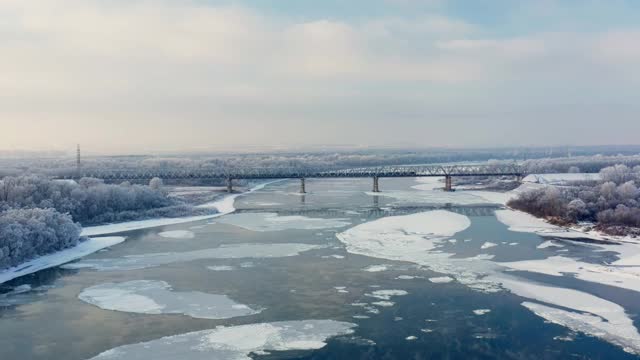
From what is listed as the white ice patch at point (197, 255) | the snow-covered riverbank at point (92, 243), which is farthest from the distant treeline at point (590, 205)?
the snow-covered riverbank at point (92, 243)

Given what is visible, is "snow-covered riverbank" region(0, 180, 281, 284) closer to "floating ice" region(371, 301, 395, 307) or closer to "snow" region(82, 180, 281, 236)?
"snow" region(82, 180, 281, 236)

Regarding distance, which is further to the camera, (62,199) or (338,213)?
(338,213)

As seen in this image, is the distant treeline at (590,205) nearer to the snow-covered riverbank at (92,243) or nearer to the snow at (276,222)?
the snow at (276,222)

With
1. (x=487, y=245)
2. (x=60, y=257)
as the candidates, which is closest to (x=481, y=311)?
(x=487, y=245)

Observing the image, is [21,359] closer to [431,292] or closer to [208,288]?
[208,288]

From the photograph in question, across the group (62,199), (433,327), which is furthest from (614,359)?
(62,199)

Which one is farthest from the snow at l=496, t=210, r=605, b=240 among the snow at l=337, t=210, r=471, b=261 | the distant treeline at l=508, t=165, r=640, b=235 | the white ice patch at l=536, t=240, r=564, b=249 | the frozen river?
the snow at l=337, t=210, r=471, b=261
